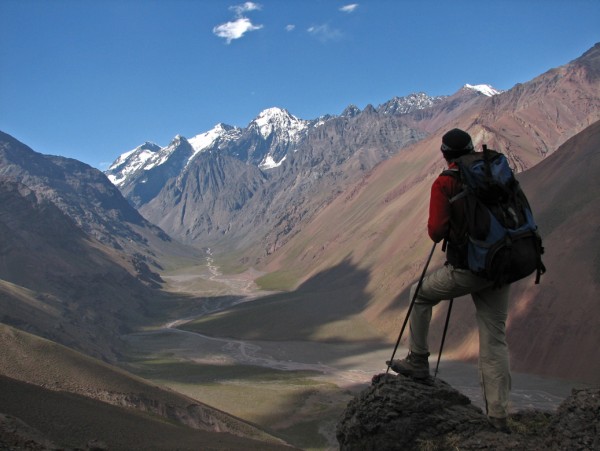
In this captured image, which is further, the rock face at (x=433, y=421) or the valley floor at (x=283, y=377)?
the valley floor at (x=283, y=377)

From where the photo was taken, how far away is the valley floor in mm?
43188

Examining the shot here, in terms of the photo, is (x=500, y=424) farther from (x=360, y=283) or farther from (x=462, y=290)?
(x=360, y=283)

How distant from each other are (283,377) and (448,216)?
2448 inches

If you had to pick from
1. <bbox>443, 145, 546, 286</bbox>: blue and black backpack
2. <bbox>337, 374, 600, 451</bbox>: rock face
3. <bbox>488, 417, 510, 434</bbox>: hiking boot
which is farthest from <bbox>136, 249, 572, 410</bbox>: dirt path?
<bbox>443, 145, 546, 286</bbox>: blue and black backpack

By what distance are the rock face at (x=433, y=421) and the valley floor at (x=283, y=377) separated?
1669 cm

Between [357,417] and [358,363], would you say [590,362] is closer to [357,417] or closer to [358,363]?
[358,363]

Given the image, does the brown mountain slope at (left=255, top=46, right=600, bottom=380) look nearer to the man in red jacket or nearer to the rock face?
the rock face

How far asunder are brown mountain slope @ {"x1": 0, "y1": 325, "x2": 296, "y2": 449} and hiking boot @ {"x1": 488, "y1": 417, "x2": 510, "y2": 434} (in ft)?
29.0

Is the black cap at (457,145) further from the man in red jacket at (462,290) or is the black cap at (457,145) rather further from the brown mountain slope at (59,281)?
the brown mountain slope at (59,281)

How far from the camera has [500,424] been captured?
8.35 meters

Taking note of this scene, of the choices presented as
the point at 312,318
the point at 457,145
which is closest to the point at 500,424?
the point at 457,145

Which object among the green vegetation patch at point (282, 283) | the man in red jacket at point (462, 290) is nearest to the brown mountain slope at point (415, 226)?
the green vegetation patch at point (282, 283)

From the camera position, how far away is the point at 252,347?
93.6 meters

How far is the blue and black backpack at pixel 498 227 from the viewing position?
7.19 m
